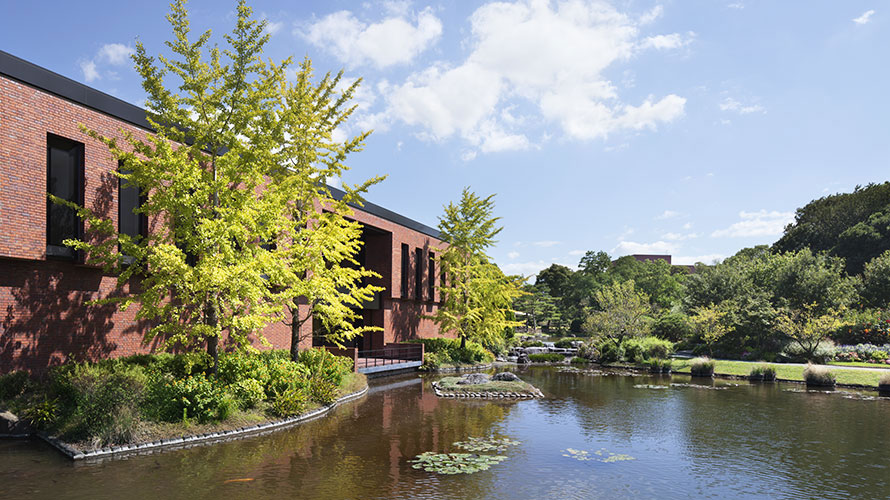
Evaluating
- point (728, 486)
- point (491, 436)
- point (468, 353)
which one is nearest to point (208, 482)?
point (491, 436)

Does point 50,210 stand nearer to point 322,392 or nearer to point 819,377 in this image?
point 322,392

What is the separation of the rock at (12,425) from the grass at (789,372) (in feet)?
118

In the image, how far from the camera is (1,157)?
16031 mm

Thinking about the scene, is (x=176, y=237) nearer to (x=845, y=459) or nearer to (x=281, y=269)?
(x=281, y=269)

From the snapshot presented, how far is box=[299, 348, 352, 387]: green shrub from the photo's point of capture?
72.5ft

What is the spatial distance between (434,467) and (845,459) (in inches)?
427

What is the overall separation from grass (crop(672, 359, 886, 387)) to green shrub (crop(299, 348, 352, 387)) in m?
24.9

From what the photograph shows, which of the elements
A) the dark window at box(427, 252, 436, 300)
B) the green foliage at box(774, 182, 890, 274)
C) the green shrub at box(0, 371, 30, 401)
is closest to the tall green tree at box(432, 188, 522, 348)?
the dark window at box(427, 252, 436, 300)

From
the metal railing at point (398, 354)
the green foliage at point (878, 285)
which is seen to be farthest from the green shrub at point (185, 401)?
the green foliage at point (878, 285)

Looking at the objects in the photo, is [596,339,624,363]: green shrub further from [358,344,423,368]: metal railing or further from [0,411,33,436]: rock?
[0,411,33,436]: rock

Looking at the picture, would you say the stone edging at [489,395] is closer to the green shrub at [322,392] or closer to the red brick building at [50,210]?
the green shrub at [322,392]

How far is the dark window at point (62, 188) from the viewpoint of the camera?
17.5 metres

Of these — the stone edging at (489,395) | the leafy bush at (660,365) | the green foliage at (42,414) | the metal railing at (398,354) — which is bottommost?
the leafy bush at (660,365)

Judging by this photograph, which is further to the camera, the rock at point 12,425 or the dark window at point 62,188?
the dark window at point 62,188
